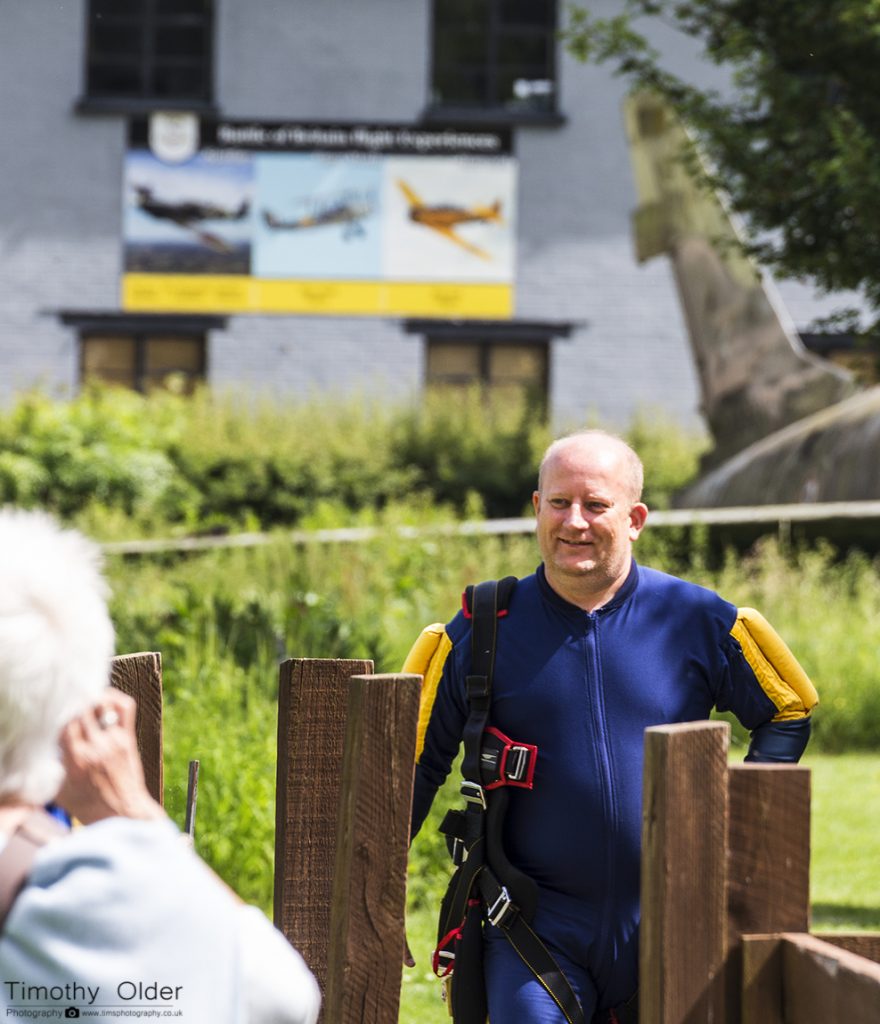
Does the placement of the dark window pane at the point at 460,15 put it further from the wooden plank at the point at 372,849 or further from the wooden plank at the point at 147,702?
the wooden plank at the point at 372,849

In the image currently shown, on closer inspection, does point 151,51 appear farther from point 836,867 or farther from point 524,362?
point 836,867

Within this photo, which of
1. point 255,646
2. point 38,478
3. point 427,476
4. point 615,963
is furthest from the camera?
point 427,476

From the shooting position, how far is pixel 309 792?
2.77m

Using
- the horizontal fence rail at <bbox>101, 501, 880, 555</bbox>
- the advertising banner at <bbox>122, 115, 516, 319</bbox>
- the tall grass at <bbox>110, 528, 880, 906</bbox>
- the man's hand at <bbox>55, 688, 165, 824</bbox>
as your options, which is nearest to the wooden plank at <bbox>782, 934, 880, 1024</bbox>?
the man's hand at <bbox>55, 688, 165, 824</bbox>

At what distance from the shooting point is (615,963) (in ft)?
10.0

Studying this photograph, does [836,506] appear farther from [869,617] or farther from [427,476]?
[427,476]

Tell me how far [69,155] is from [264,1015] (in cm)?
2337

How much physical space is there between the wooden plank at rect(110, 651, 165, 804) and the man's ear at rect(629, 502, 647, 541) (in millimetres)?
1078

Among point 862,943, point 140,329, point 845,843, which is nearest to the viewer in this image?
point 862,943

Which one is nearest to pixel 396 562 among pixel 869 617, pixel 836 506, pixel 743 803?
pixel 869 617

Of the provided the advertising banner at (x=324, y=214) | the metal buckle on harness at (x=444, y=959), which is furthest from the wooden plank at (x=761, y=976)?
the advertising banner at (x=324, y=214)

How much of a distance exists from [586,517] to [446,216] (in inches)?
815

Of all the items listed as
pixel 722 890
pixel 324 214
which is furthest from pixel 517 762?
pixel 324 214

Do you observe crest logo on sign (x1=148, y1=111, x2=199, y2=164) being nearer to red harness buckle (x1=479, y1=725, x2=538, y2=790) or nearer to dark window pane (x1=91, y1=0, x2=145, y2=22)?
dark window pane (x1=91, y1=0, x2=145, y2=22)
